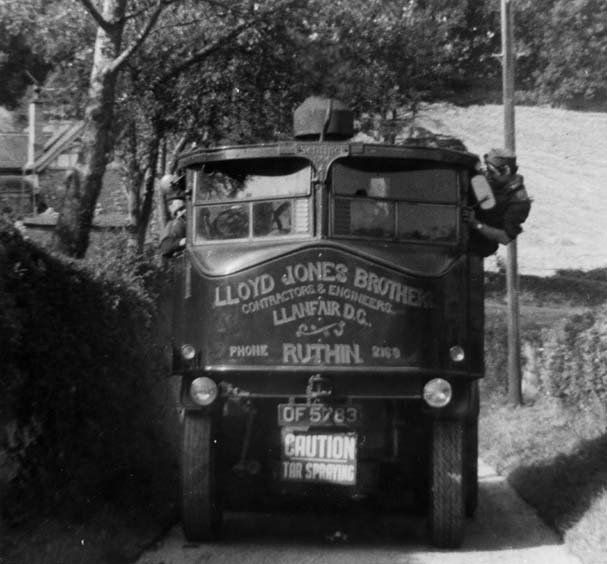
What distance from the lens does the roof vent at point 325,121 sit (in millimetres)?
9258

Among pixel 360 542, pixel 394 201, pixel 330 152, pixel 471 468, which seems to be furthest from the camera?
pixel 471 468

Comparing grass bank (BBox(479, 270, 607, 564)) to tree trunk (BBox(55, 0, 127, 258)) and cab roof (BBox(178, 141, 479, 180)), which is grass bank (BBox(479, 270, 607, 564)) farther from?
tree trunk (BBox(55, 0, 127, 258))

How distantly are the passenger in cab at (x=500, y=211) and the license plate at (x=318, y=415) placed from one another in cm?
164

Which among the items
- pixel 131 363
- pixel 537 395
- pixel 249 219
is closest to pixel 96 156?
pixel 131 363

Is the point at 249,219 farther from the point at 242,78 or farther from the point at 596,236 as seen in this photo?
the point at 596,236

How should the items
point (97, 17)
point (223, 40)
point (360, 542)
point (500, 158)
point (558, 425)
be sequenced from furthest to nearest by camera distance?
point (223, 40) → point (558, 425) → point (97, 17) → point (500, 158) → point (360, 542)

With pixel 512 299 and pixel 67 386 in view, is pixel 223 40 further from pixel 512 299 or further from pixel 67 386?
pixel 67 386

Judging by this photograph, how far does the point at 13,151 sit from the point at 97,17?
21.1 meters

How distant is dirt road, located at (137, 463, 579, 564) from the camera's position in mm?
8273

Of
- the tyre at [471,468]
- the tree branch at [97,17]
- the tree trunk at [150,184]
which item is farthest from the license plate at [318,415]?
the tree trunk at [150,184]

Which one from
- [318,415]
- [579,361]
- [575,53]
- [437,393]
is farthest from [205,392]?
[575,53]

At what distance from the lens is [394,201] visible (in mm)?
8867

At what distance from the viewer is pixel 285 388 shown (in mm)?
8453

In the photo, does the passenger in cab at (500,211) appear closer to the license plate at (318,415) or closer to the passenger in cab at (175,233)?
the license plate at (318,415)
